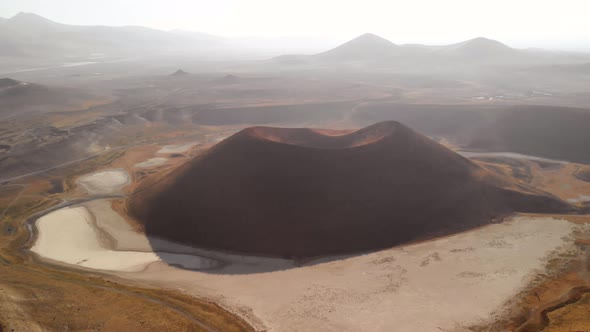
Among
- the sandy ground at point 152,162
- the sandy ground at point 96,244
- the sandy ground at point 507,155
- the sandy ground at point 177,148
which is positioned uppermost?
the sandy ground at point 507,155

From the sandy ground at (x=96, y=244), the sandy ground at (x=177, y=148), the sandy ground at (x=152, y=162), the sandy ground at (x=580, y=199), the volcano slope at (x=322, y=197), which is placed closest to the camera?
the sandy ground at (x=96, y=244)

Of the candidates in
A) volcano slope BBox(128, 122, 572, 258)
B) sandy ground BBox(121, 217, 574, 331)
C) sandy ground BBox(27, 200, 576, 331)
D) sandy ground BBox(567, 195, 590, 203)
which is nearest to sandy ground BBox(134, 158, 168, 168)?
volcano slope BBox(128, 122, 572, 258)

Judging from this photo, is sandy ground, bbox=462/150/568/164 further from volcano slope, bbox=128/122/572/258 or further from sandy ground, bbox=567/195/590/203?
volcano slope, bbox=128/122/572/258

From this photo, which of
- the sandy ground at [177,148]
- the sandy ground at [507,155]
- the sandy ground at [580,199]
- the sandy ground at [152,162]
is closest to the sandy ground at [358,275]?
the sandy ground at [580,199]

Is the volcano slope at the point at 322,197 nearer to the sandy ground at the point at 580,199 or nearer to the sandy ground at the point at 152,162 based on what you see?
the sandy ground at the point at 580,199

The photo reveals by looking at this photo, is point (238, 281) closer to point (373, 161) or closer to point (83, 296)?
point (83, 296)

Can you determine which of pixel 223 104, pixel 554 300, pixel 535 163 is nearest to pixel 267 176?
pixel 554 300
